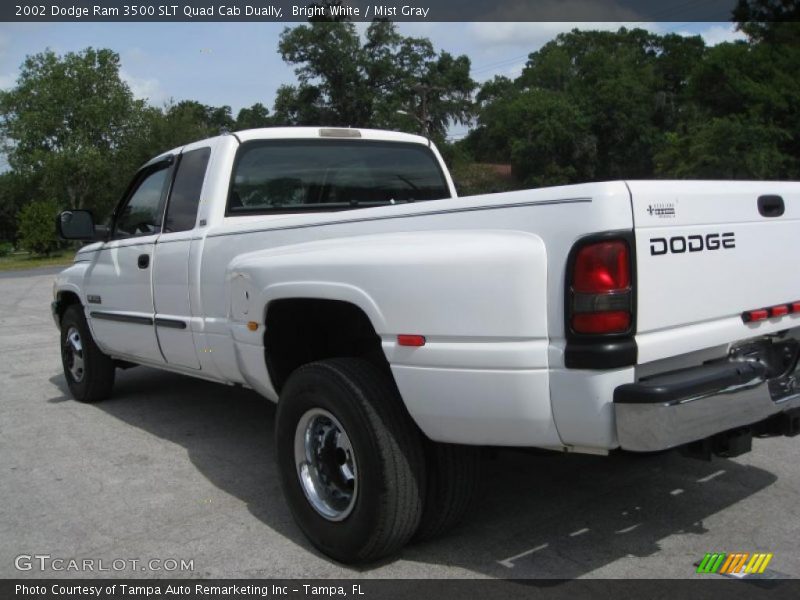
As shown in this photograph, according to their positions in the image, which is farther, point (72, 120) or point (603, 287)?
point (72, 120)

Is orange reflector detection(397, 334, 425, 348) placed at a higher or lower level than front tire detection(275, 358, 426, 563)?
higher

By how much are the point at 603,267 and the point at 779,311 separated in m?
1.05

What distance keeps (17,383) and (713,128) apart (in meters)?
28.1

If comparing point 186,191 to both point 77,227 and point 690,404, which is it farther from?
point 690,404

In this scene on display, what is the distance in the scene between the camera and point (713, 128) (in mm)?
29578

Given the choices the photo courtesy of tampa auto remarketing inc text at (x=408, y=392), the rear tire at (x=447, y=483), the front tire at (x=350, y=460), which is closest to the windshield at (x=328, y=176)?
the photo courtesy of tampa auto remarketing inc text at (x=408, y=392)

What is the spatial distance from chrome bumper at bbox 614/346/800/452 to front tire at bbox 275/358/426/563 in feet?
3.02

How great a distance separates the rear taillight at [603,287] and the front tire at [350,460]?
0.94m

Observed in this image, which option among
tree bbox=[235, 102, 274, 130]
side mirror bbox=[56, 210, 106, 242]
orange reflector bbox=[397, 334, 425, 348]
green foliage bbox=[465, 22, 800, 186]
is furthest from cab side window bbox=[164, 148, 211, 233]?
tree bbox=[235, 102, 274, 130]

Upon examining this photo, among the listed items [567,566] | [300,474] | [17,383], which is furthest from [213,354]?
[17,383]

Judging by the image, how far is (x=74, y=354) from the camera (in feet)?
21.1

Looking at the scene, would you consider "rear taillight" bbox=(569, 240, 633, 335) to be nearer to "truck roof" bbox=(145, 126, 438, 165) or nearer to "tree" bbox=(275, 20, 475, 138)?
"truck roof" bbox=(145, 126, 438, 165)

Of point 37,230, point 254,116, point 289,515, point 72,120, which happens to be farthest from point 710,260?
point 254,116

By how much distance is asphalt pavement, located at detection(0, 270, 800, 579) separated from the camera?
3332 millimetres
